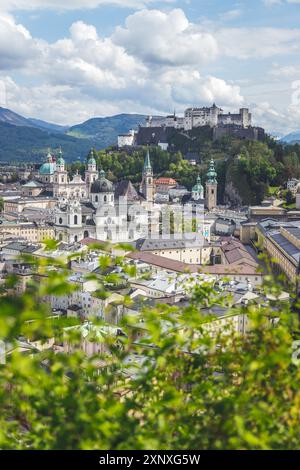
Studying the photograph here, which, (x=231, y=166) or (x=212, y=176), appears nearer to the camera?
(x=212, y=176)

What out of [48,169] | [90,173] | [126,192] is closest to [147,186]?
[126,192]

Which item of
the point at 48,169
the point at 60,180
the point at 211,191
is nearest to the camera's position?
the point at 211,191

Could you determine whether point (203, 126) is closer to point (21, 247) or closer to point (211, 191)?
point (211, 191)

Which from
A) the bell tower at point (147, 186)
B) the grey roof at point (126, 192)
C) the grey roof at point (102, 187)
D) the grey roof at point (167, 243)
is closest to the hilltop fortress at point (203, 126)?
the bell tower at point (147, 186)

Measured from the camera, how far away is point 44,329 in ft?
12.7

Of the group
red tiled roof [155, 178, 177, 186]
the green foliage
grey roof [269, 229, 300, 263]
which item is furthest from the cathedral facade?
the green foliage

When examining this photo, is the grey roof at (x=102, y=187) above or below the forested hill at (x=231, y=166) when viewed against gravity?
below

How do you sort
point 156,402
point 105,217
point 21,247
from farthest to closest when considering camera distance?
point 105,217, point 21,247, point 156,402

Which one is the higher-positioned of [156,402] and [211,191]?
[211,191]

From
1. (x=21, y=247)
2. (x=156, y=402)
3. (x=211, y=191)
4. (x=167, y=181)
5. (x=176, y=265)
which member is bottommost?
(x=176, y=265)

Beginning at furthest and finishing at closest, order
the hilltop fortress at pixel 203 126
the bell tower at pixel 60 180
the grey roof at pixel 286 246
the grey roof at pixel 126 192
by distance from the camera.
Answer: the hilltop fortress at pixel 203 126, the bell tower at pixel 60 180, the grey roof at pixel 126 192, the grey roof at pixel 286 246

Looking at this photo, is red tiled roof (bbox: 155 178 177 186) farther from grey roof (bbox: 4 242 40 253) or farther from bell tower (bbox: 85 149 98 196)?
grey roof (bbox: 4 242 40 253)

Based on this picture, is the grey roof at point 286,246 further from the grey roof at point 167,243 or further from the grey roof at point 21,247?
the grey roof at point 21,247

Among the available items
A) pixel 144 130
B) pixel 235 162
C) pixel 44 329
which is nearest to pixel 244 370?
pixel 44 329
